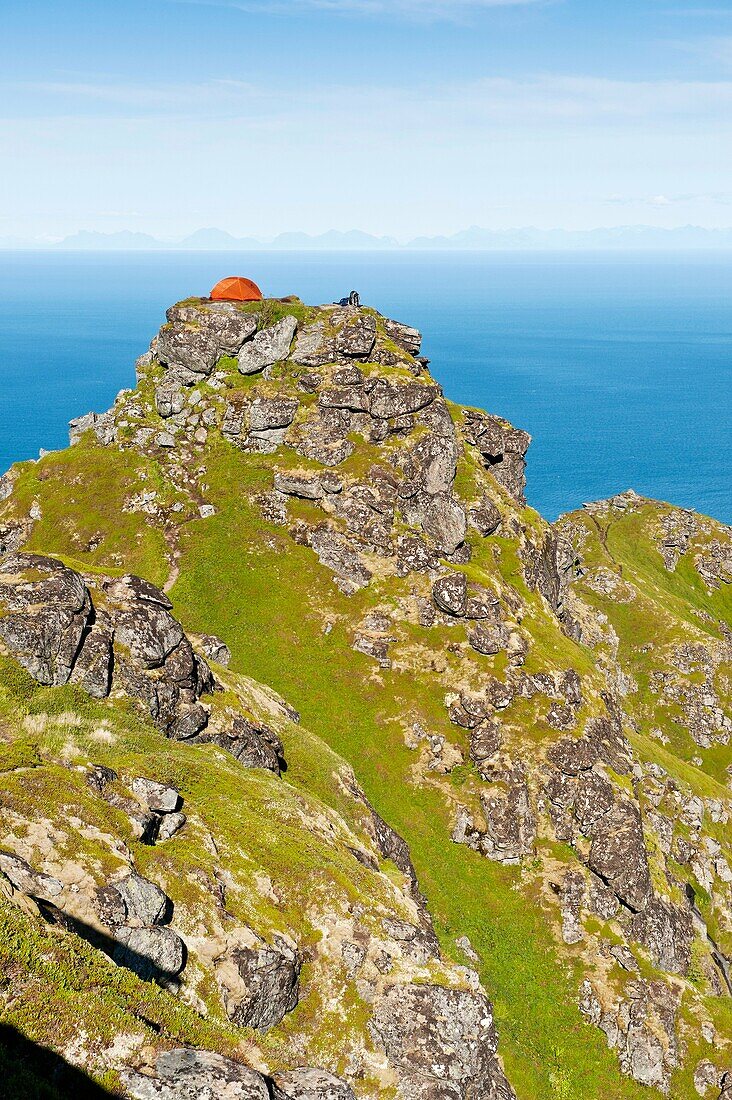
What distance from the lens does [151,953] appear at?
86.4 ft

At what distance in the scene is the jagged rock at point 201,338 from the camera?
9456 cm

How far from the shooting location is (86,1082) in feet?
54.5

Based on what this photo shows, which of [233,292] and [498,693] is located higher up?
[233,292]

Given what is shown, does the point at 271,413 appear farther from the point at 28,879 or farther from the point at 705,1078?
the point at 705,1078

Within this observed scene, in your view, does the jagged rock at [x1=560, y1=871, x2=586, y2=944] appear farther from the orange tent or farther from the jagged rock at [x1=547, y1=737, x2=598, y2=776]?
the orange tent

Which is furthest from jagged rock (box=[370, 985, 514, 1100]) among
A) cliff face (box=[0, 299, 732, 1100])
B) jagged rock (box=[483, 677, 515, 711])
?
jagged rock (box=[483, 677, 515, 711])

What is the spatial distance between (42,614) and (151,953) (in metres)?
23.8

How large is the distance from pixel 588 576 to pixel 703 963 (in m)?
115

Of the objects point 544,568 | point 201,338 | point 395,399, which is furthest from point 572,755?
point 201,338

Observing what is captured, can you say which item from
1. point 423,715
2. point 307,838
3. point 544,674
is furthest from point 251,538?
point 307,838

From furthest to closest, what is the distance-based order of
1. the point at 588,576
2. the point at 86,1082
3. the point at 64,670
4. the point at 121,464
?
the point at 588,576 < the point at 121,464 < the point at 64,670 < the point at 86,1082

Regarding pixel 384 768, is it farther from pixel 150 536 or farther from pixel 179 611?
pixel 150 536

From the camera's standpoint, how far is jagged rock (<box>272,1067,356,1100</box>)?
866 inches

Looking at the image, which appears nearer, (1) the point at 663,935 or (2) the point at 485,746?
(1) the point at 663,935
